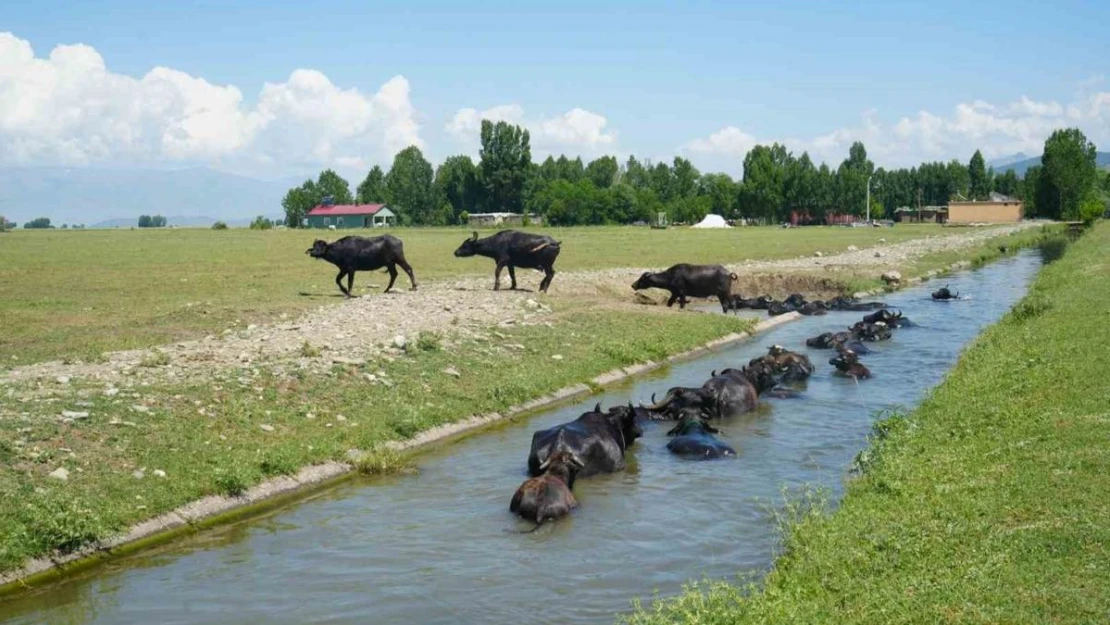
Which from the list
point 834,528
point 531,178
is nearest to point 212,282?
point 834,528

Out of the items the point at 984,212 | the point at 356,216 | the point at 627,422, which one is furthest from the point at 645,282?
the point at 356,216

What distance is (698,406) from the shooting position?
16656 mm

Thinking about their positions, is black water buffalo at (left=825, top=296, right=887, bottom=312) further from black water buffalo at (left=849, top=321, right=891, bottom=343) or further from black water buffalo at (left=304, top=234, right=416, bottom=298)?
black water buffalo at (left=304, top=234, right=416, bottom=298)

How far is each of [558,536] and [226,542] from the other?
3504mm

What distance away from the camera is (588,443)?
13.2 meters

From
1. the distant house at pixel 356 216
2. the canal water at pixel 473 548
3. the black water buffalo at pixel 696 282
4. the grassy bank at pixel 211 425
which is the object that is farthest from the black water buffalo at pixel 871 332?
the distant house at pixel 356 216

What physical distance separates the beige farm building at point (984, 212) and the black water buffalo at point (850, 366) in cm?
12116

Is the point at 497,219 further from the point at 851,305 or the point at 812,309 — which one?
the point at 812,309

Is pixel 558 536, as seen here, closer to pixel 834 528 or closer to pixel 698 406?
pixel 834 528

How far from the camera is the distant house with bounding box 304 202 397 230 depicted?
147613 millimetres


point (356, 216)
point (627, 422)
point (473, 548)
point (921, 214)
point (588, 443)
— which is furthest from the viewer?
point (921, 214)

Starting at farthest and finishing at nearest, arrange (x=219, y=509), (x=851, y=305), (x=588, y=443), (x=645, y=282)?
1. (x=851, y=305)
2. (x=645, y=282)
3. (x=588, y=443)
4. (x=219, y=509)

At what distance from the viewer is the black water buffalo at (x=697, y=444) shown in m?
14.4

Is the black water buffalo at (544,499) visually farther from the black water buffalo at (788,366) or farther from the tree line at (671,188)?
the tree line at (671,188)
